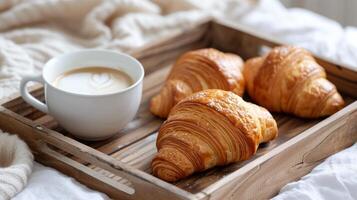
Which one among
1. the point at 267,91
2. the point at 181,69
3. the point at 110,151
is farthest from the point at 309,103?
the point at 110,151

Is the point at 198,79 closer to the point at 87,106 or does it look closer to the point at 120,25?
the point at 87,106

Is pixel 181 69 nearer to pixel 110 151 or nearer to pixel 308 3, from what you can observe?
pixel 110 151

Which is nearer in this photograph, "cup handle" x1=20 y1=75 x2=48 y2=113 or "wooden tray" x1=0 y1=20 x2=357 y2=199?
"wooden tray" x1=0 y1=20 x2=357 y2=199

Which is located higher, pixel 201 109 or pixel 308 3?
pixel 201 109

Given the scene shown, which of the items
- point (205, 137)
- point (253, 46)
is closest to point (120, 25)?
point (253, 46)

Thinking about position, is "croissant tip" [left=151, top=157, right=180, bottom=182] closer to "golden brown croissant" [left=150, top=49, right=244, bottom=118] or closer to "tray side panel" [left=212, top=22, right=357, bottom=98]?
"golden brown croissant" [left=150, top=49, right=244, bottom=118]

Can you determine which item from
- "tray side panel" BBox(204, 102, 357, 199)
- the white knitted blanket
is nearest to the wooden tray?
"tray side panel" BBox(204, 102, 357, 199)
